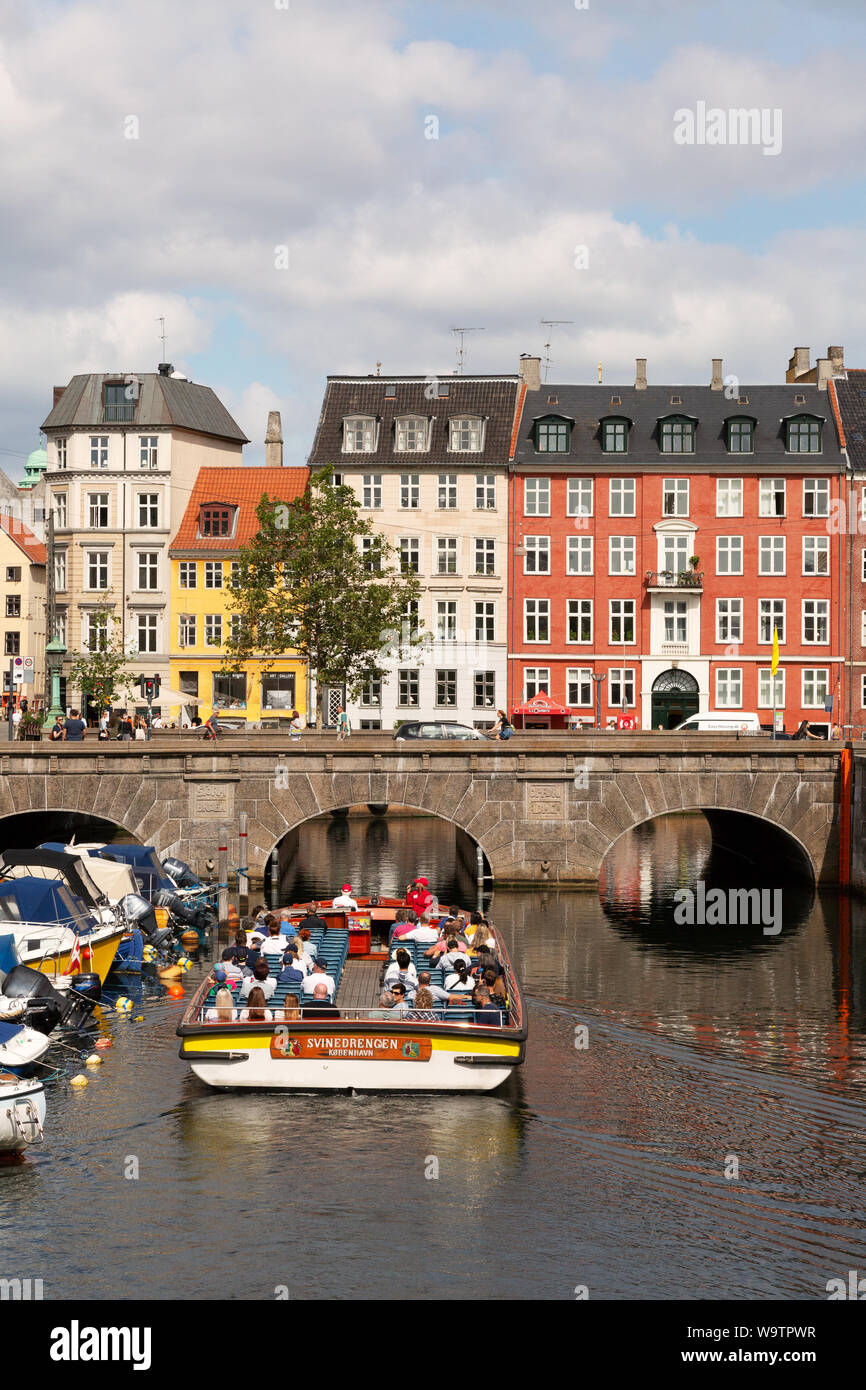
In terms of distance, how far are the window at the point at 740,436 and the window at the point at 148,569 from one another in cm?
3526

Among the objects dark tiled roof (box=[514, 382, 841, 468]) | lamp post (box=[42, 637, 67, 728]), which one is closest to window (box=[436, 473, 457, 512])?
dark tiled roof (box=[514, 382, 841, 468])

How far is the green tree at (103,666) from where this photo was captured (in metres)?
85.5

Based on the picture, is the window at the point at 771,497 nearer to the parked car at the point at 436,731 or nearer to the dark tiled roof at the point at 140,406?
the parked car at the point at 436,731

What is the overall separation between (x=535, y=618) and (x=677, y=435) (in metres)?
13.7

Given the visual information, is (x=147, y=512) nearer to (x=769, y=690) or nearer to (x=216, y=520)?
(x=216, y=520)

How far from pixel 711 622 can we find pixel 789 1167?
61.5 m

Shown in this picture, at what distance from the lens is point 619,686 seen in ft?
288

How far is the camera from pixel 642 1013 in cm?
4056

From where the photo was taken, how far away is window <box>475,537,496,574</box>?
3499 inches

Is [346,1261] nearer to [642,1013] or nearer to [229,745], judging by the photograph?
[642,1013]

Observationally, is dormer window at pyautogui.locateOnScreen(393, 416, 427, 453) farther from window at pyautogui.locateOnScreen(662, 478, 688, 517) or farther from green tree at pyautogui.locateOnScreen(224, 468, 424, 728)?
window at pyautogui.locateOnScreen(662, 478, 688, 517)

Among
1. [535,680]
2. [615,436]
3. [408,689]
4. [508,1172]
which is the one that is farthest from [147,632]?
[508,1172]

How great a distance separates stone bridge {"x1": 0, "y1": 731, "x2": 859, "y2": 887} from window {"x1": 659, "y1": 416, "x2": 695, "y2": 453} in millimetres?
31286

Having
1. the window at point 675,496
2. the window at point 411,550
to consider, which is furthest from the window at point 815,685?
the window at point 411,550
